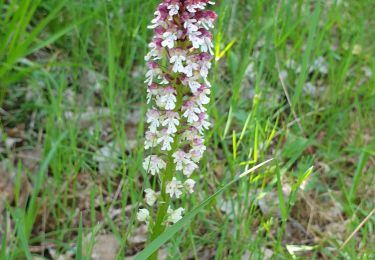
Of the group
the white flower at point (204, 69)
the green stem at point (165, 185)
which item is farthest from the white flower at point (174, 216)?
the white flower at point (204, 69)

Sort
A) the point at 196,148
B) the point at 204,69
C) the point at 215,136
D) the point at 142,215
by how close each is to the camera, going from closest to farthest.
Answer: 1. the point at 204,69
2. the point at 196,148
3. the point at 142,215
4. the point at 215,136

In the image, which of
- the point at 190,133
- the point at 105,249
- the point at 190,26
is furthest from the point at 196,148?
the point at 105,249

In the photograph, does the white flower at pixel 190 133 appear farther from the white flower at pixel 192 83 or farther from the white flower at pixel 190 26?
the white flower at pixel 190 26

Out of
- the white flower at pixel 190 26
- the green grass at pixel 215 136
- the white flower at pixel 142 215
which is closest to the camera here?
the white flower at pixel 190 26

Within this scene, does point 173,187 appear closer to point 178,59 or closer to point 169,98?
point 169,98

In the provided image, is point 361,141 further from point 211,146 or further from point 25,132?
point 25,132

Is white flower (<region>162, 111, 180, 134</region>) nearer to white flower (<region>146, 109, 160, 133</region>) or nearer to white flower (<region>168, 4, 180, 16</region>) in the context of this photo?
white flower (<region>146, 109, 160, 133</region>)

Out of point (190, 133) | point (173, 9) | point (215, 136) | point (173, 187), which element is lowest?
point (173, 187)
